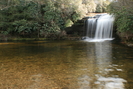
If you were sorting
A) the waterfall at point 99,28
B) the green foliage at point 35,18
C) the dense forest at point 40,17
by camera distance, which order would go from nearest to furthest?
the waterfall at point 99,28 → the dense forest at point 40,17 → the green foliage at point 35,18

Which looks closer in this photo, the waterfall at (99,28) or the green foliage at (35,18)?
the waterfall at (99,28)

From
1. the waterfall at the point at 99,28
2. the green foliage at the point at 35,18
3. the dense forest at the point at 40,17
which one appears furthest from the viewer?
the green foliage at the point at 35,18

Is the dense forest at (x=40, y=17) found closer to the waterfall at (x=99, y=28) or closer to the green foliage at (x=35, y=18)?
the green foliage at (x=35, y=18)

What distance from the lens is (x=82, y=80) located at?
411 centimetres

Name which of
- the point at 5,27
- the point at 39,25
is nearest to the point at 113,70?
the point at 39,25

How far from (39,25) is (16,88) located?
18.9 meters

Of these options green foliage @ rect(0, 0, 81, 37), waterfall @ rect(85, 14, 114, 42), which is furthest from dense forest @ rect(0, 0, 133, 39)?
waterfall @ rect(85, 14, 114, 42)

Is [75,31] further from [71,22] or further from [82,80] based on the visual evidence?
[82,80]

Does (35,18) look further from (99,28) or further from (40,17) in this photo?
(99,28)

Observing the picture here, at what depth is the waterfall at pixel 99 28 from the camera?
1917 centimetres

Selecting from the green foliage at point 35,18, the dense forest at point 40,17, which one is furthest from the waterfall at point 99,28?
the green foliage at point 35,18

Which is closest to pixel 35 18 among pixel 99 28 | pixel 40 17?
pixel 40 17

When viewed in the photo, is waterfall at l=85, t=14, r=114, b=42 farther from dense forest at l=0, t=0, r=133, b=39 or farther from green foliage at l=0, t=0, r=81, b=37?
green foliage at l=0, t=0, r=81, b=37

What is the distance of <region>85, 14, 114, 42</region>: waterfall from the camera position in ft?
62.9
